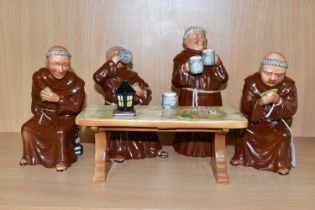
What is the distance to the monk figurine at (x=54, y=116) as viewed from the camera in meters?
1.67

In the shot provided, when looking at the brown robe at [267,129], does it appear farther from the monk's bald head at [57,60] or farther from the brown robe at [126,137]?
the monk's bald head at [57,60]

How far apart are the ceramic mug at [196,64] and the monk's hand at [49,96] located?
1.76ft

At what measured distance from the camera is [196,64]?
1.69 meters

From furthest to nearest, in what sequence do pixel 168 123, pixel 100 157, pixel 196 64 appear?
pixel 196 64 → pixel 100 157 → pixel 168 123

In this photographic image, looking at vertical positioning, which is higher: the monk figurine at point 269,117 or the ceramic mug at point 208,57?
the ceramic mug at point 208,57

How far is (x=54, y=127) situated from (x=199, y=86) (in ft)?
2.03

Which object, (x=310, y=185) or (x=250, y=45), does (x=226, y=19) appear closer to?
(x=250, y=45)

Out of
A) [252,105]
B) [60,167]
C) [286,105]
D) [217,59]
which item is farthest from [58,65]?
[286,105]

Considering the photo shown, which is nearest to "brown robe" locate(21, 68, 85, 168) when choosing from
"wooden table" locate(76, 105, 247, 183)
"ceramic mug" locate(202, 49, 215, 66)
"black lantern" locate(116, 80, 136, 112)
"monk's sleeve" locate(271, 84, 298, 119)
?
"wooden table" locate(76, 105, 247, 183)

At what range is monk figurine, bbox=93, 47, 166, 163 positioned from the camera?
69.9 inches

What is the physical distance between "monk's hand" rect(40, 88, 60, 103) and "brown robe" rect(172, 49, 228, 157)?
0.49 meters

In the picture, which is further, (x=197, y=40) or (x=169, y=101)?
(x=197, y=40)

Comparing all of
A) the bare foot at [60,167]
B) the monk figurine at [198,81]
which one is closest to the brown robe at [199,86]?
the monk figurine at [198,81]

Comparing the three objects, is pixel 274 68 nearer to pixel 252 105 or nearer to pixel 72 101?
pixel 252 105
